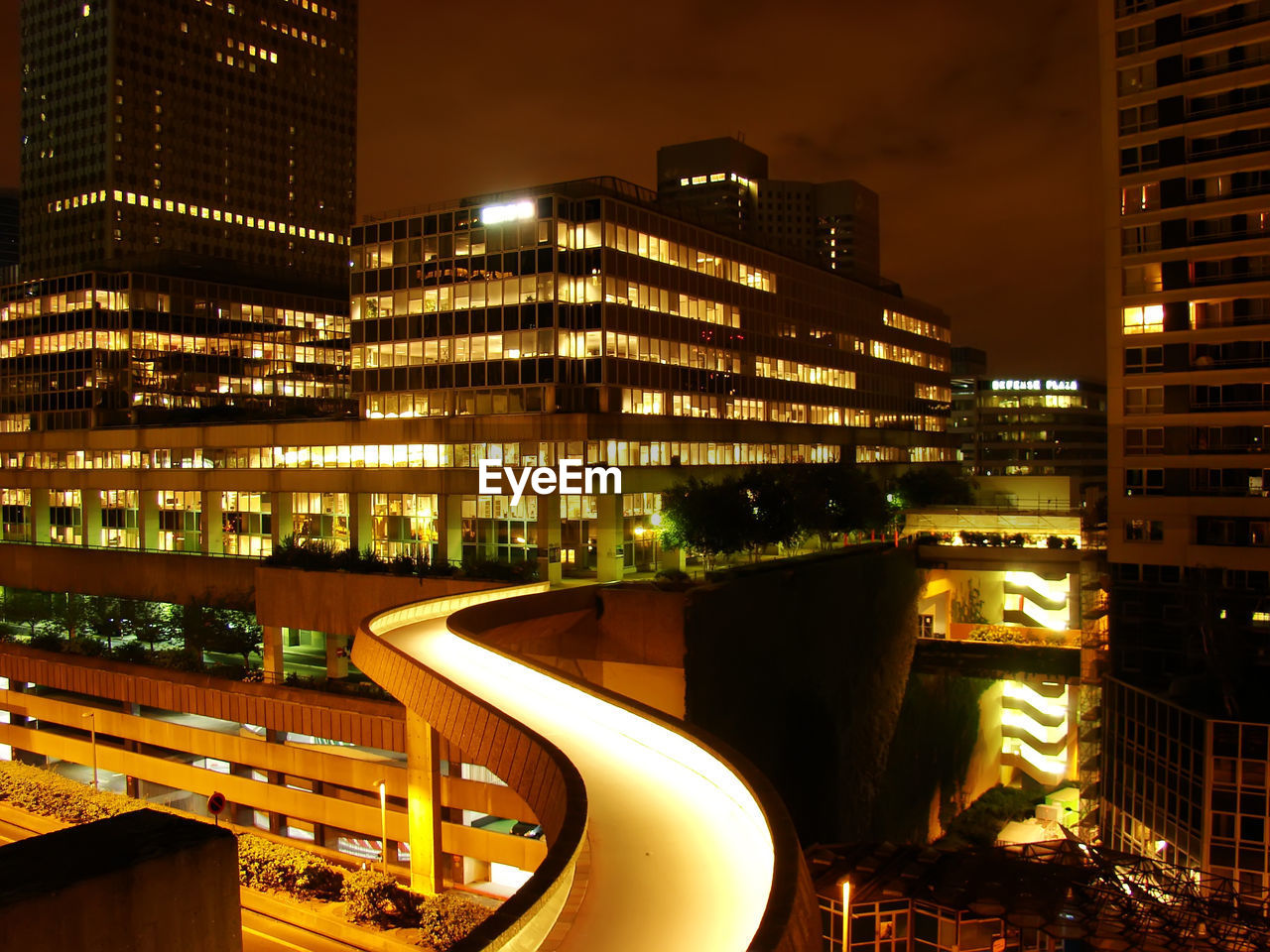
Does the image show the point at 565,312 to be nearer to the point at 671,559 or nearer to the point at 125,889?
the point at 671,559

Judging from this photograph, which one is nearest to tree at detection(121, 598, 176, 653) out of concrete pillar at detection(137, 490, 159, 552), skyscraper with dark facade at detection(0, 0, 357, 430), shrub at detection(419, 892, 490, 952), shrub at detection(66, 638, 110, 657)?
shrub at detection(66, 638, 110, 657)

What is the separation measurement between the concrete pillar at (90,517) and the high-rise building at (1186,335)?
78727 millimetres

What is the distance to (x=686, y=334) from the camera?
78.4 meters

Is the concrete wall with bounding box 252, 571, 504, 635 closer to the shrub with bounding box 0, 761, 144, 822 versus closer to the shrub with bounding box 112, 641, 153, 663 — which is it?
the shrub with bounding box 112, 641, 153, 663

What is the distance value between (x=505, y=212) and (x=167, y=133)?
133976 mm

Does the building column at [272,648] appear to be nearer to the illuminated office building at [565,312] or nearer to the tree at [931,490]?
the illuminated office building at [565,312]

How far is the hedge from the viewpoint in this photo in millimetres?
31953

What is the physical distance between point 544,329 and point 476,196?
11902 mm

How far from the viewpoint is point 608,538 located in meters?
63.0

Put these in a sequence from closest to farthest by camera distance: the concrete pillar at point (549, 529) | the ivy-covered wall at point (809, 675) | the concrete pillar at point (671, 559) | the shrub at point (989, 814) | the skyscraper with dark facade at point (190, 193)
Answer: the ivy-covered wall at point (809, 675)
the concrete pillar at point (549, 529)
the shrub at point (989, 814)
the concrete pillar at point (671, 559)
the skyscraper with dark facade at point (190, 193)

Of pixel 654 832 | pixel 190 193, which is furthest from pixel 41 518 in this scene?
pixel 190 193

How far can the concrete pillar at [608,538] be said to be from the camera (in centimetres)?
6278

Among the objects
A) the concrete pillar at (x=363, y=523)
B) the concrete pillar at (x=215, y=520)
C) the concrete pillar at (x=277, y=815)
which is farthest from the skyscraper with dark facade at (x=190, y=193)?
the concrete pillar at (x=277, y=815)

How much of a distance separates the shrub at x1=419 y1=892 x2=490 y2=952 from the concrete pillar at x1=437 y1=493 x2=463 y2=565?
35.2 meters
